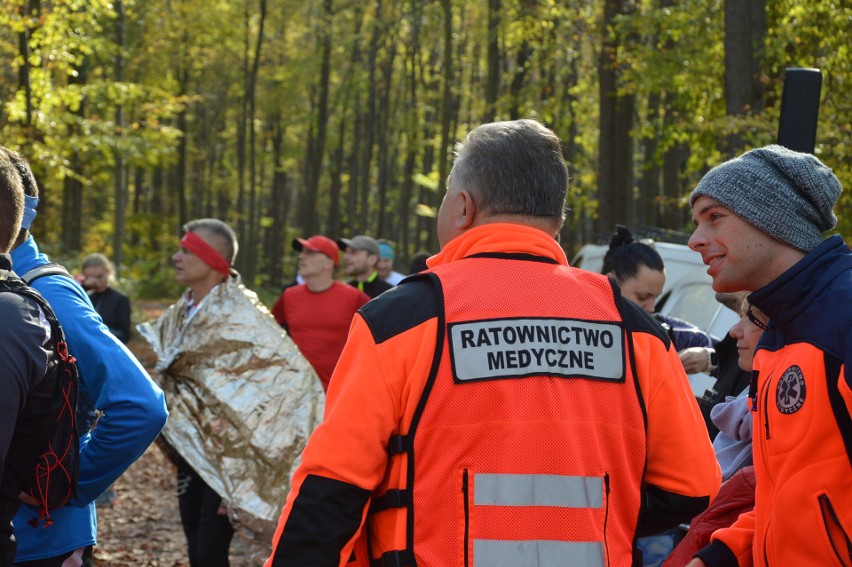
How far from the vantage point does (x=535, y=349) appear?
2.63 meters

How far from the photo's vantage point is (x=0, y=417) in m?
2.97

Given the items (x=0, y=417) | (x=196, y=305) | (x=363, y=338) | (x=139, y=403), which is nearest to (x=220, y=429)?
(x=196, y=305)

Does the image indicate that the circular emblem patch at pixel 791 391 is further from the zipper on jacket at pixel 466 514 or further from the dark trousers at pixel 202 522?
the dark trousers at pixel 202 522

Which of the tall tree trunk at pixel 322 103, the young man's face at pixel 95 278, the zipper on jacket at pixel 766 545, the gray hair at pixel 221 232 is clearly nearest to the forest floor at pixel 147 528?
the gray hair at pixel 221 232

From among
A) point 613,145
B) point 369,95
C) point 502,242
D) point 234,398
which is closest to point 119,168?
point 369,95

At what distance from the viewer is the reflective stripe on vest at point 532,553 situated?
2535 mm

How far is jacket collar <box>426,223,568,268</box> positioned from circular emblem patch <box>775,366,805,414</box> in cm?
64

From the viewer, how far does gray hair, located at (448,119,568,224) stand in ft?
9.12

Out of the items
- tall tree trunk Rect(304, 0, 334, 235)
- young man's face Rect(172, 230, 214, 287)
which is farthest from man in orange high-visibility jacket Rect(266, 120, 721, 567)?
tall tree trunk Rect(304, 0, 334, 235)

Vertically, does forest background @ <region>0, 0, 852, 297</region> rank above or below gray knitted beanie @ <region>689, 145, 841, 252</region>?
below

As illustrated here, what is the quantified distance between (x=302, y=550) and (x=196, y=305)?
450 cm

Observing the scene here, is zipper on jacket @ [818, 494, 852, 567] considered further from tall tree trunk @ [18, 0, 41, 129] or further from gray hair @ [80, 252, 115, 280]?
tall tree trunk @ [18, 0, 41, 129]

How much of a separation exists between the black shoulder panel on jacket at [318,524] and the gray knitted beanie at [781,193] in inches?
50.5

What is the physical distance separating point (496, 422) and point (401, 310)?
34cm
